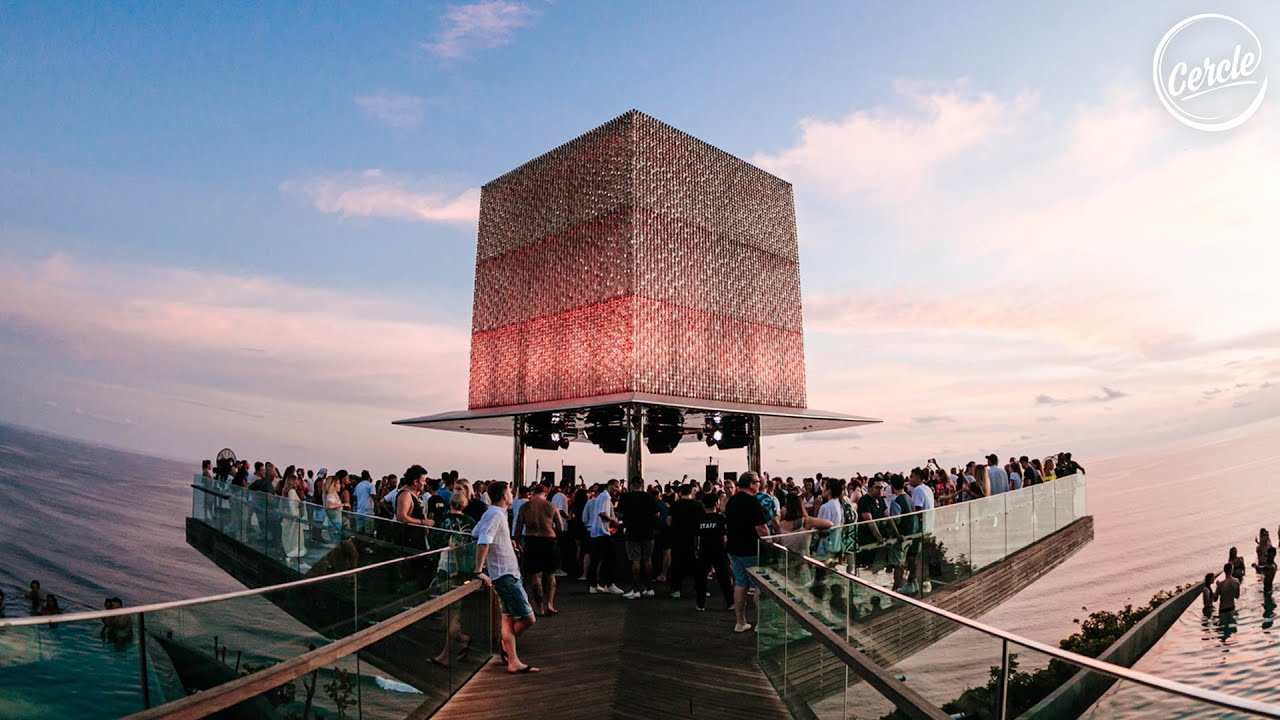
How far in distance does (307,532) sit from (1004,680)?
35.5 ft

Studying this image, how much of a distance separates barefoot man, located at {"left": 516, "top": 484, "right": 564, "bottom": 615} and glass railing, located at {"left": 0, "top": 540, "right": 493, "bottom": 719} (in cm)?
252

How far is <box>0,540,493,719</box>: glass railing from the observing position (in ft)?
8.87

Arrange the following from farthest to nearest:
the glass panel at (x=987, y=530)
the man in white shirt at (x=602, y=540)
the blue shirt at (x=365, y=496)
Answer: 1. the glass panel at (x=987, y=530)
2. the blue shirt at (x=365, y=496)
3. the man in white shirt at (x=602, y=540)

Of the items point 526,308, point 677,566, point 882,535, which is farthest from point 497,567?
point 526,308

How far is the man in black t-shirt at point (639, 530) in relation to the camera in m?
11.0

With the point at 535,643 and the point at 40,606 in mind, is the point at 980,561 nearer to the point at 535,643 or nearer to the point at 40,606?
the point at 535,643

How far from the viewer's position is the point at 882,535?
992 cm

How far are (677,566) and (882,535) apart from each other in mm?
2785

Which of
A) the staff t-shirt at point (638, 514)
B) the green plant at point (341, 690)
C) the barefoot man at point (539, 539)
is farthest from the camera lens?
the staff t-shirt at point (638, 514)

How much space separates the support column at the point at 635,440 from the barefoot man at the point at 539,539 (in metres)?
13.9

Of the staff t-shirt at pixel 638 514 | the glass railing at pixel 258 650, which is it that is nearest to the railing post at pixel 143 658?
the glass railing at pixel 258 650

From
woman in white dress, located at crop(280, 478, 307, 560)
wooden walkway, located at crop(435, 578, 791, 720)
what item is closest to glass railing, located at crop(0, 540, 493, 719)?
wooden walkway, located at crop(435, 578, 791, 720)

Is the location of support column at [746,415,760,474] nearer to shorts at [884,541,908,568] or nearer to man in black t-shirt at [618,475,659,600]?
man in black t-shirt at [618,475,659,600]

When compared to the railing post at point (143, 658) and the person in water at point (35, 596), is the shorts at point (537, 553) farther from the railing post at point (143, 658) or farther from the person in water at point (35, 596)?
the person in water at point (35, 596)
